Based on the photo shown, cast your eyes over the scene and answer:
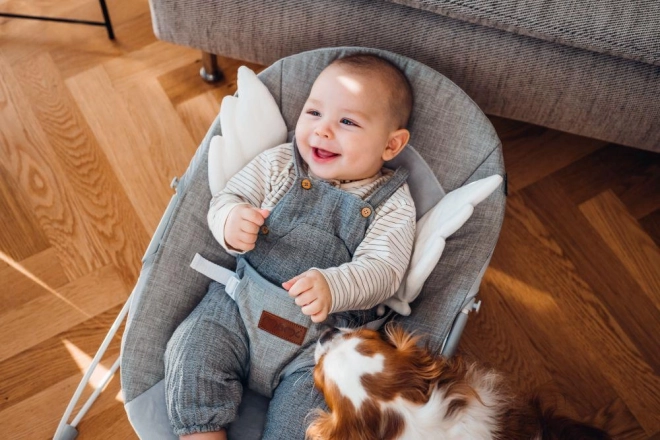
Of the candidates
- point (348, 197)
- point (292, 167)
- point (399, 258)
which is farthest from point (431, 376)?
point (292, 167)

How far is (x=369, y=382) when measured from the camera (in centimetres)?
86

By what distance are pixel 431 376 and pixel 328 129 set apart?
1.68 feet

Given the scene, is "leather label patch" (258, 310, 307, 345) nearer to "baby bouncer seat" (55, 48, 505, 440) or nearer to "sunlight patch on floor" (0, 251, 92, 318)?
"baby bouncer seat" (55, 48, 505, 440)

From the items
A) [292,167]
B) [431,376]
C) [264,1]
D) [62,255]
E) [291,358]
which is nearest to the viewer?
[431,376]

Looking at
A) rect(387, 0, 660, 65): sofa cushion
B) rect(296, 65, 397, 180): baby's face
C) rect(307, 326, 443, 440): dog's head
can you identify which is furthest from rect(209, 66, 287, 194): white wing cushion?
rect(307, 326, 443, 440): dog's head

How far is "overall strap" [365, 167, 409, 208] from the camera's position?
121cm

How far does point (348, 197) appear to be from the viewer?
1.20 meters

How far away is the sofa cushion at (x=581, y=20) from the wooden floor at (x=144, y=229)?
1.64 ft

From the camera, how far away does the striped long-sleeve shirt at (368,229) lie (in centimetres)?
110

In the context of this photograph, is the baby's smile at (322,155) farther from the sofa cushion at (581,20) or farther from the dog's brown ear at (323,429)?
the dog's brown ear at (323,429)

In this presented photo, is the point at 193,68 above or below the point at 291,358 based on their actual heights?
→ above

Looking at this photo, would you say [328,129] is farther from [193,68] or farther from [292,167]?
[193,68]

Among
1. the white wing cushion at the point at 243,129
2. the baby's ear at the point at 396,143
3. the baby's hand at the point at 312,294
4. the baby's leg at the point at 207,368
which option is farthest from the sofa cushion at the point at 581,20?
the baby's leg at the point at 207,368

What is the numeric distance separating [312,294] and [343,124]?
1.13 feet
